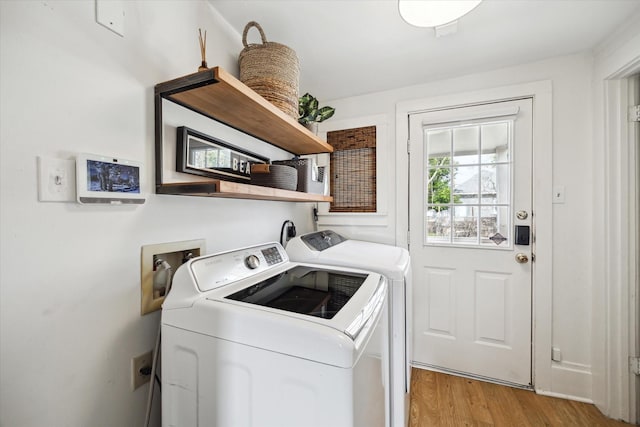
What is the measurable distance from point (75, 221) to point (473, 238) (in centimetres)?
222

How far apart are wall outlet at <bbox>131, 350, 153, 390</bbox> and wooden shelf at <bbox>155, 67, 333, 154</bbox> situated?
0.99m

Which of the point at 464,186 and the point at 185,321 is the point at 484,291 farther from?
the point at 185,321

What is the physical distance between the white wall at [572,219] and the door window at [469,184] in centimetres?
28

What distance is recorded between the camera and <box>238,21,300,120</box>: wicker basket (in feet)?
4.02

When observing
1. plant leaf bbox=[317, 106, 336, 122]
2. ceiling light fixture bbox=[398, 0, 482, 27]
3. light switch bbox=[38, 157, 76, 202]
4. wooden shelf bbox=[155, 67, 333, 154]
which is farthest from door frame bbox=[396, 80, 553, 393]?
light switch bbox=[38, 157, 76, 202]

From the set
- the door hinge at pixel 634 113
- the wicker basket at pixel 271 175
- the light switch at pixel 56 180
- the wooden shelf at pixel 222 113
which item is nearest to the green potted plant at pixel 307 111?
the wooden shelf at pixel 222 113

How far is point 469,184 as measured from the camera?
1936mm

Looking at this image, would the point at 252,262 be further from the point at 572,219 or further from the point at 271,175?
the point at 572,219

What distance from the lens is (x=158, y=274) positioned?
3.27 ft

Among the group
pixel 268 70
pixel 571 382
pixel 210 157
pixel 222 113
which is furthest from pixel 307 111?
pixel 571 382

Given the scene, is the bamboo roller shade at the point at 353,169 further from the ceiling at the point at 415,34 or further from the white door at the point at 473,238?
the ceiling at the point at 415,34

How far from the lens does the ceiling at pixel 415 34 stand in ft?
4.16

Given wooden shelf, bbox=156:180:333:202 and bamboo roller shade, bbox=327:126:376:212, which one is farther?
bamboo roller shade, bbox=327:126:376:212

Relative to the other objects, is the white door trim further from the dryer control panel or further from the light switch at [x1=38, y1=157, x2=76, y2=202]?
the light switch at [x1=38, y1=157, x2=76, y2=202]
